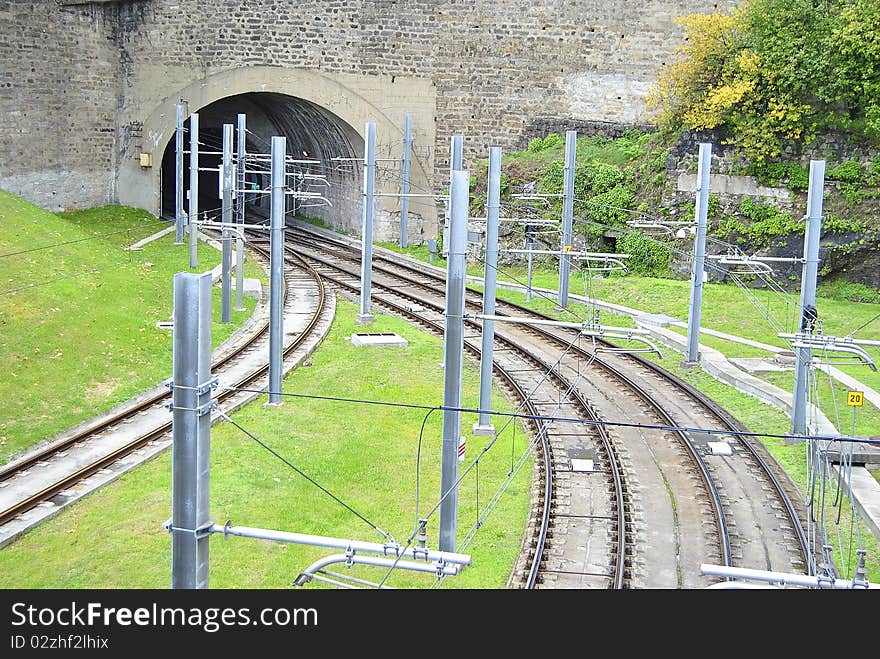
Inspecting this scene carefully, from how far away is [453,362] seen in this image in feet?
40.4

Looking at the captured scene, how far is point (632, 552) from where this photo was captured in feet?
41.9

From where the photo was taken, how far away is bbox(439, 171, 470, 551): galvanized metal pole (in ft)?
39.5

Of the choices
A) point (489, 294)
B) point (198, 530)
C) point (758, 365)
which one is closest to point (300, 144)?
point (758, 365)

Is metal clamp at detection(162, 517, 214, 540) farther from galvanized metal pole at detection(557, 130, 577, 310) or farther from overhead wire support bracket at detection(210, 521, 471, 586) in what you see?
galvanized metal pole at detection(557, 130, 577, 310)

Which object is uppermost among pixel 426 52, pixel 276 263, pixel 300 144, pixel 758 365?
pixel 426 52

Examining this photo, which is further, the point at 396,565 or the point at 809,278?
the point at 809,278

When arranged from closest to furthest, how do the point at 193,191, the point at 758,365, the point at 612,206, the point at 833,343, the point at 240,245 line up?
1. the point at 833,343
2. the point at 758,365
3. the point at 240,245
4. the point at 193,191
5. the point at 612,206

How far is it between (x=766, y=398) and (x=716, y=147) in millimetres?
14089

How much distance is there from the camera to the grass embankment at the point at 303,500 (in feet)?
38.4

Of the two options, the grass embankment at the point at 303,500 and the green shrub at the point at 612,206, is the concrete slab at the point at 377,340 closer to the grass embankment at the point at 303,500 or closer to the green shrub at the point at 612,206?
the grass embankment at the point at 303,500

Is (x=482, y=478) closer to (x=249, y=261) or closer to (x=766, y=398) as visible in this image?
(x=766, y=398)

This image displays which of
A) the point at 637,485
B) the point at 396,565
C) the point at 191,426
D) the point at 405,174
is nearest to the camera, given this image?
the point at 191,426

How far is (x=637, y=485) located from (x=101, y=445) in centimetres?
797

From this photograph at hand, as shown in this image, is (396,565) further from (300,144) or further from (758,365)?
(300,144)
